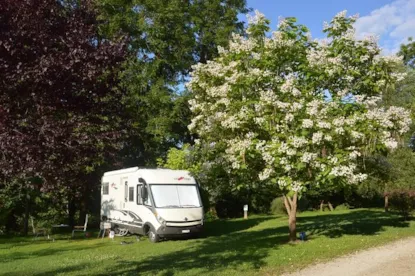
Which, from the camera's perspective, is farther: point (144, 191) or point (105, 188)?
point (105, 188)

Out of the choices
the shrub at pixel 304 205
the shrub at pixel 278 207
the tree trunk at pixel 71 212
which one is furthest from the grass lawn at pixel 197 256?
the shrub at pixel 304 205

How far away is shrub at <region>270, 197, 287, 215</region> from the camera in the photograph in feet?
109

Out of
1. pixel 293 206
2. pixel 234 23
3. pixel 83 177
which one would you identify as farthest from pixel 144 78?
pixel 83 177

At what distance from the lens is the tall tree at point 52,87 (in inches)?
221

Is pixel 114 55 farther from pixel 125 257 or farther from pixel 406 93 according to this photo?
pixel 406 93

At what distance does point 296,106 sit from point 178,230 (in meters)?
7.59

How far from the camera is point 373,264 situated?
10172 mm

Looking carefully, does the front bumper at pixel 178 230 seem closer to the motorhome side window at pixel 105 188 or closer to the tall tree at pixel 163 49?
the motorhome side window at pixel 105 188

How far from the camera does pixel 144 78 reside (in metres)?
30.0

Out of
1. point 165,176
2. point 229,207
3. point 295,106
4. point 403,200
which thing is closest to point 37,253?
point 165,176

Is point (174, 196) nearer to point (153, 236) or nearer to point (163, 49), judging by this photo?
point (153, 236)

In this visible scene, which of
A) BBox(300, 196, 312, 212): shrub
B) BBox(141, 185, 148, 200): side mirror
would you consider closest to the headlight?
BBox(141, 185, 148, 200): side mirror

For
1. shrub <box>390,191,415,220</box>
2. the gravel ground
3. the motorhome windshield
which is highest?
the motorhome windshield

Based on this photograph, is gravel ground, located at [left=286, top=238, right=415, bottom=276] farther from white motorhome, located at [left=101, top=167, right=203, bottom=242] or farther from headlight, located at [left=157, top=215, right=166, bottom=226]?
headlight, located at [left=157, top=215, right=166, bottom=226]
